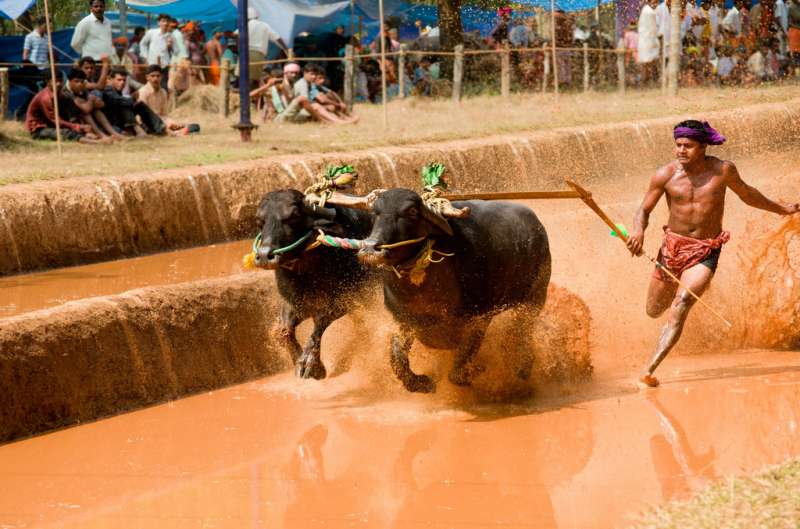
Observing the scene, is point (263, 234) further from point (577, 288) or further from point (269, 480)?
point (577, 288)

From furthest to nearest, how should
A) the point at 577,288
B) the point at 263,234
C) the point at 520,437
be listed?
1. the point at 577,288
2. the point at 263,234
3. the point at 520,437

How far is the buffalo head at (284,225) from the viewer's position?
762cm

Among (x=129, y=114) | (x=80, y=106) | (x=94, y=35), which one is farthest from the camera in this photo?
(x=94, y=35)

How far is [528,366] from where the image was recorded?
26.8ft

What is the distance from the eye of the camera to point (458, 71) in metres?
21.0

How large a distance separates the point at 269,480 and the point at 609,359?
3.41m

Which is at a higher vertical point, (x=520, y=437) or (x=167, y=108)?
(x=167, y=108)

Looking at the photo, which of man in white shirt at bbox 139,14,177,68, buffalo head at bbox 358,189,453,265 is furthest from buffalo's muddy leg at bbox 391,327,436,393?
man in white shirt at bbox 139,14,177,68

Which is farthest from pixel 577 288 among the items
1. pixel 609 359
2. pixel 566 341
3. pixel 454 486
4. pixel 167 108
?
pixel 167 108

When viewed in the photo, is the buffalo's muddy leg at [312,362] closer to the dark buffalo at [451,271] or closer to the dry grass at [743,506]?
the dark buffalo at [451,271]

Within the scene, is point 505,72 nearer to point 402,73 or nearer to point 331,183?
point 402,73

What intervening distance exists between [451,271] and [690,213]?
177 centimetres

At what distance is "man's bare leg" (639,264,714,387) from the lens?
798 centimetres

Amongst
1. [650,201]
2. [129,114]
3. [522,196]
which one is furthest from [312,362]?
[129,114]
